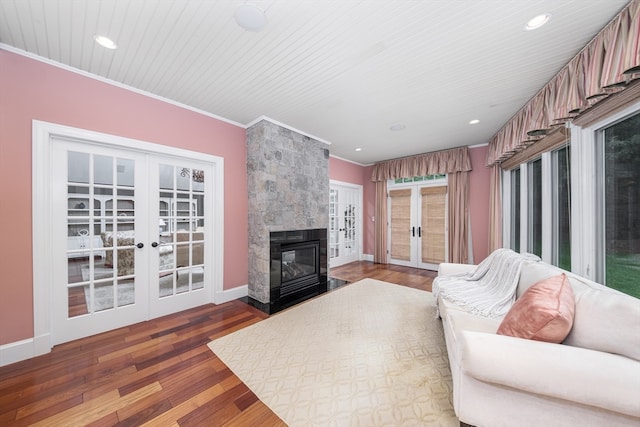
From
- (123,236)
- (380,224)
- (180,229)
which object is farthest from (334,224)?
(123,236)

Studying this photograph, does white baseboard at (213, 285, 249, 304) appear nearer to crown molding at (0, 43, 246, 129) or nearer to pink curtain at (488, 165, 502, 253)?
crown molding at (0, 43, 246, 129)

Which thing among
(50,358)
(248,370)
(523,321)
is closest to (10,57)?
(50,358)

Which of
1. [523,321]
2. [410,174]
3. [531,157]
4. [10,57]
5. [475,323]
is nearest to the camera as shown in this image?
[523,321]

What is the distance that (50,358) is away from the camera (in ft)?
6.47

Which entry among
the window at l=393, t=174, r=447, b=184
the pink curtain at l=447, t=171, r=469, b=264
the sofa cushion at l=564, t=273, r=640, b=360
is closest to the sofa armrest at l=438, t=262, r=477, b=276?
the sofa cushion at l=564, t=273, r=640, b=360

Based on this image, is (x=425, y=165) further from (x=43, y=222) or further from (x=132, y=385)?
(x=43, y=222)

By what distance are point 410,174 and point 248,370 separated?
15.7ft

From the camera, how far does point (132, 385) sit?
1.67 m

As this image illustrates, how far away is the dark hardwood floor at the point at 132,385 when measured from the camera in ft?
4.62

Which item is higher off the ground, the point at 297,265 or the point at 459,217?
the point at 459,217

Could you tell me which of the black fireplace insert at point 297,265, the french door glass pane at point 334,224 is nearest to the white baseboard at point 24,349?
the black fireplace insert at point 297,265

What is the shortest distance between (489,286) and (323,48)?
2795mm

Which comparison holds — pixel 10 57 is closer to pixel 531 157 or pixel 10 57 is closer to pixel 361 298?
pixel 361 298

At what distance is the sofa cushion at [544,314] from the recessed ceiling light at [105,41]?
140 inches
